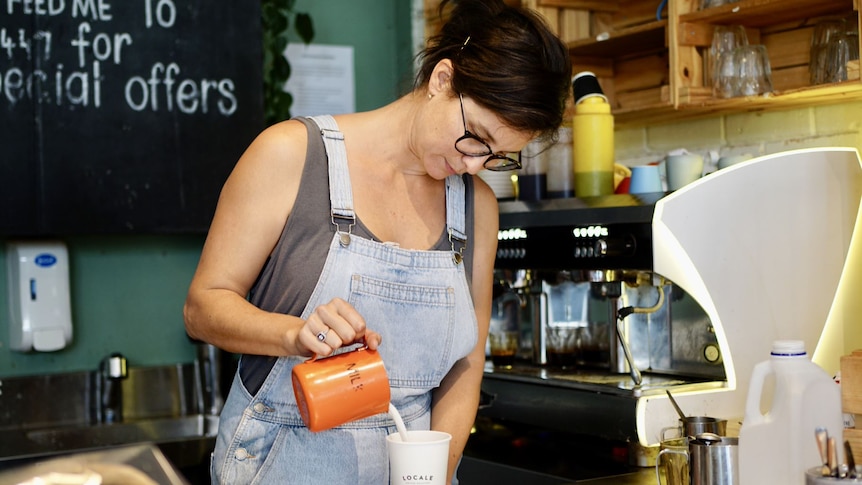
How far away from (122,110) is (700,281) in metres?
1.70

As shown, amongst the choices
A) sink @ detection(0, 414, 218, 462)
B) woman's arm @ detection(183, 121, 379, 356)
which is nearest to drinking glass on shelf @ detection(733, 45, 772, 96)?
woman's arm @ detection(183, 121, 379, 356)

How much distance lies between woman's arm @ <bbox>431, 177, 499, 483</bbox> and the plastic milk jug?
0.53 metres

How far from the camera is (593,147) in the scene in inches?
95.1

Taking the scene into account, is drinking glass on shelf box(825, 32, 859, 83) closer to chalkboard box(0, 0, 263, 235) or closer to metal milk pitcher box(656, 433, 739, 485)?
metal milk pitcher box(656, 433, 739, 485)

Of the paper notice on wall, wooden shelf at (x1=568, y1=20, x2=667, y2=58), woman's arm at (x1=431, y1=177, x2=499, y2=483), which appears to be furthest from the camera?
the paper notice on wall

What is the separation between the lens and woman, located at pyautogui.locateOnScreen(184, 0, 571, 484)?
1599 millimetres

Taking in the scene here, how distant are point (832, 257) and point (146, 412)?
208 centimetres

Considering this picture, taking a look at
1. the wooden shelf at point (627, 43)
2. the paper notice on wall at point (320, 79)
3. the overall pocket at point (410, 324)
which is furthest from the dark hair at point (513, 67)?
the paper notice on wall at point (320, 79)

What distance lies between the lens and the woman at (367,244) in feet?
5.24

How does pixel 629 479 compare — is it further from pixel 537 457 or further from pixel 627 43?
pixel 627 43

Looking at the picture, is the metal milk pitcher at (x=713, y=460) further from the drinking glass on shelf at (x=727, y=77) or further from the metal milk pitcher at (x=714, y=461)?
the drinking glass on shelf at (x=727, y=77)

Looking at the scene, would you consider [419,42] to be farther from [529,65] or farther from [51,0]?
[529,65]

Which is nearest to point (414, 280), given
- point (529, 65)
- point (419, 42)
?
point (529, 65)

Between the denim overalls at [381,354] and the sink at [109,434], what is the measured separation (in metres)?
1.21
